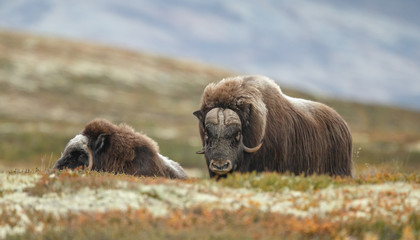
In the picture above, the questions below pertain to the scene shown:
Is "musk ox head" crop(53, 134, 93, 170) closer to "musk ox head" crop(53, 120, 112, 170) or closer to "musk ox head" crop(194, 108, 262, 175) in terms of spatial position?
"musk ox head" crop(53, 120, 112, 170)

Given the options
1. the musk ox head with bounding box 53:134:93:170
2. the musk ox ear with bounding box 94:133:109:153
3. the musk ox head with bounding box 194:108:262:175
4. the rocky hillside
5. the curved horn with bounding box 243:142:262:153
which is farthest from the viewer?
the rocky hillside

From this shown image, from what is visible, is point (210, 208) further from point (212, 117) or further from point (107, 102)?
point (107, 102)

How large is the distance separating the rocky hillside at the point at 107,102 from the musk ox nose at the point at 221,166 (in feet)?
97.4

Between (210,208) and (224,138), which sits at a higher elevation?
(224,138)

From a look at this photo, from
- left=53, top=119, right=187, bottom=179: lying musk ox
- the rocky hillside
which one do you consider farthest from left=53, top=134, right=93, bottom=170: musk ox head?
the rocky hillside

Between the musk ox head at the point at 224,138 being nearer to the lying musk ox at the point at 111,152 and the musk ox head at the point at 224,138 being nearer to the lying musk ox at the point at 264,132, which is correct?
the lying musk ox at the point at 264,132

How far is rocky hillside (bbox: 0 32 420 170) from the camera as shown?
43719 millimetres

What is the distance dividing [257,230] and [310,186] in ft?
6.36

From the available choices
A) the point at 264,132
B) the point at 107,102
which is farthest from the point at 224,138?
the point at 107,102

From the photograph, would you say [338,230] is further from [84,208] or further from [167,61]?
[167,61]

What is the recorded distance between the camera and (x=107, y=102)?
84.2m

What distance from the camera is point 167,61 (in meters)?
126

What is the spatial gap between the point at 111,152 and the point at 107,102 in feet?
243

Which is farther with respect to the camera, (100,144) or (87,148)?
(100,144)
